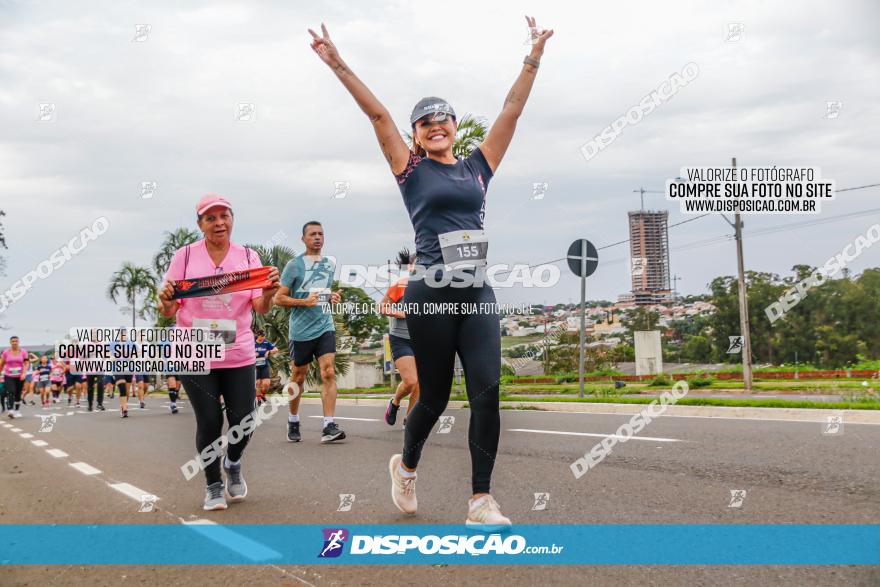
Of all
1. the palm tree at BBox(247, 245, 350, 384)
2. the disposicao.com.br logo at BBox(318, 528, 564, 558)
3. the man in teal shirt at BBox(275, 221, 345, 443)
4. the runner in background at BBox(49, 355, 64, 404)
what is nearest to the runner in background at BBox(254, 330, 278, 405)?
the man in teal shirt at BBox(275, 221, 345, 443)

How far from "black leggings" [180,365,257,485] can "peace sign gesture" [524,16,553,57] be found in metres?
2.79

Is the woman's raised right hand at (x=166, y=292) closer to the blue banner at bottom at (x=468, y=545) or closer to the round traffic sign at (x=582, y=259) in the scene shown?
the blue banner at bottom at (x=468, y=545)

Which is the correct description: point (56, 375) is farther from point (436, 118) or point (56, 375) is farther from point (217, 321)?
point (436, 118)

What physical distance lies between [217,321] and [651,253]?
52.9 meters

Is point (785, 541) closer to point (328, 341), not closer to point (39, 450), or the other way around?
point (328, 341)

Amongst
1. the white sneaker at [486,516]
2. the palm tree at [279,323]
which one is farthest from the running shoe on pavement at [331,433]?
the palm tree at [279,323]

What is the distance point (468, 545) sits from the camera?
3.77m

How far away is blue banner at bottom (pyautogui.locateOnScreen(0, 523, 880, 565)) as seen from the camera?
342 centimetres

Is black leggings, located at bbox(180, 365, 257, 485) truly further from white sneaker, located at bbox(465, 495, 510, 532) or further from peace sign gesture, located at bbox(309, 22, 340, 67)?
peace sign gesture, located at bbox(309, 22, 340, 67)

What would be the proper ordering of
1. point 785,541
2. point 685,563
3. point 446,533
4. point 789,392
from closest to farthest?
point 685,563, point 785,541, point 446,533, point 789,392

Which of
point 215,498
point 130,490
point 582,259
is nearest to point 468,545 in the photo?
point 215,498

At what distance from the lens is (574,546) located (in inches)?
145

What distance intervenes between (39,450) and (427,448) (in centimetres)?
552

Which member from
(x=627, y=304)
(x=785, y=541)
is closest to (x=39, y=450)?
(x=785, y=541)
